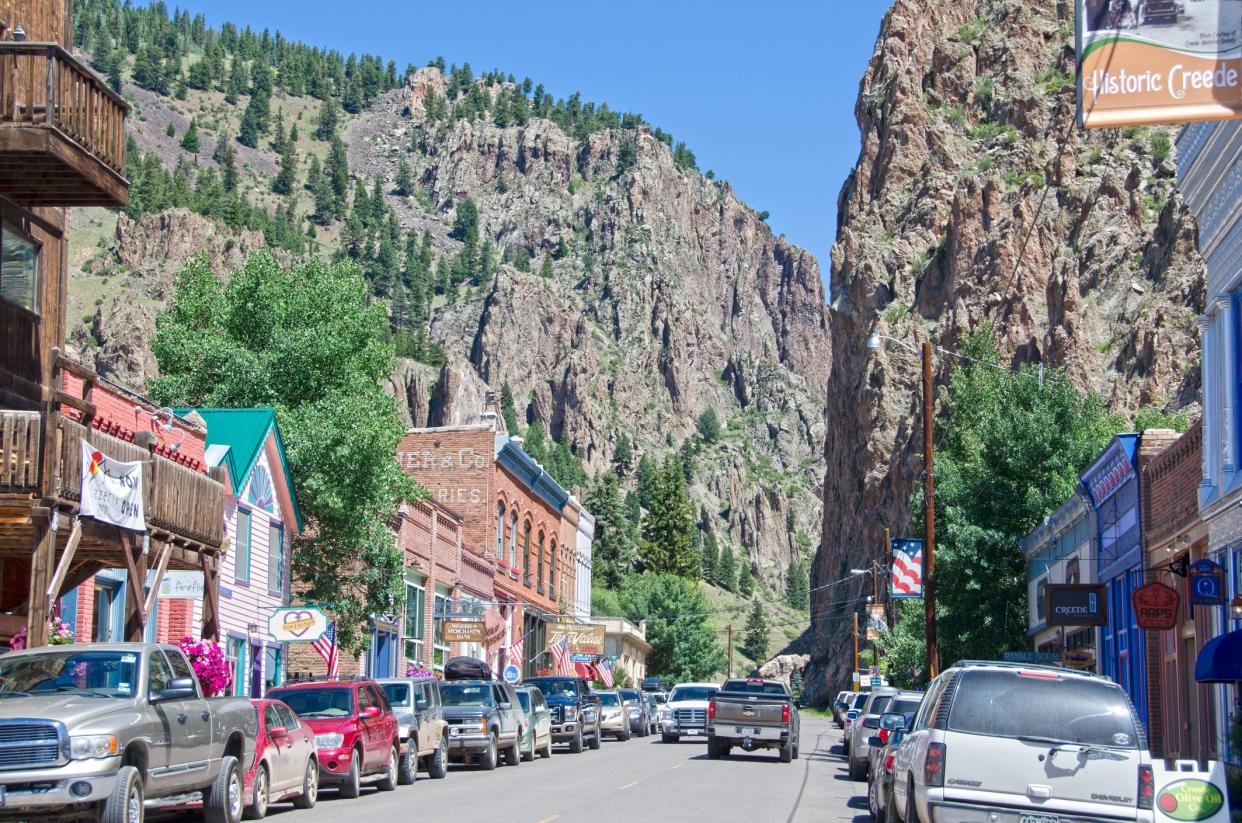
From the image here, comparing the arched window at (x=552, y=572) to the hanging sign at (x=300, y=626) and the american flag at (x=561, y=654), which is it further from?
the hanging sign at (x=300, y=626)

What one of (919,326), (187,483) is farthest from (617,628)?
(187,483)

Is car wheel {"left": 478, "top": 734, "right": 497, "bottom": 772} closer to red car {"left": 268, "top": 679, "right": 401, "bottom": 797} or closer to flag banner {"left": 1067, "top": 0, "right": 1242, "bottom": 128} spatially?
red car {"left": 268, "top": 679, "right": 401, "bottom": 797}

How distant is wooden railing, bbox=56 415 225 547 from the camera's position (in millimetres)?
19547

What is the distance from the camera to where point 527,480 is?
63594mm

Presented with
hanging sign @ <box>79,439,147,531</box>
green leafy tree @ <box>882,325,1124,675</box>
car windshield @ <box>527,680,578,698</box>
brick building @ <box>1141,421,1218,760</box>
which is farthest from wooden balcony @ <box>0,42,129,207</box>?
green leafy tree @ <box>882,325,1124,675</box>

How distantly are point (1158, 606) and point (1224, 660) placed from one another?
5.94m

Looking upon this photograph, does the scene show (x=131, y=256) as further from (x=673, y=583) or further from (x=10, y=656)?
(x=10, y=656)

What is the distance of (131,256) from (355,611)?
15869 cm

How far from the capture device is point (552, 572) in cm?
7038

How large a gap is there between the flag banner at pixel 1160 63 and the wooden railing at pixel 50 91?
510 inches

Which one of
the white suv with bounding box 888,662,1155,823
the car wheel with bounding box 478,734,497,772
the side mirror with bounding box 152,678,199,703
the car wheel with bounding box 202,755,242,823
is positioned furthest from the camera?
the car wheel with bounding box 478,734,497,772

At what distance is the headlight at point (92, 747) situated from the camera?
13.5 m

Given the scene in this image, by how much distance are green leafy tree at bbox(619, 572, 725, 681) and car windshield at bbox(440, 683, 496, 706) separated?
2766 inches

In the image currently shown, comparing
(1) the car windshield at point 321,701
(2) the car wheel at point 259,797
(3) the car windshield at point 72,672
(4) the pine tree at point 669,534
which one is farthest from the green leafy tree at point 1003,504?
(4) the pine tree at point 669,534
